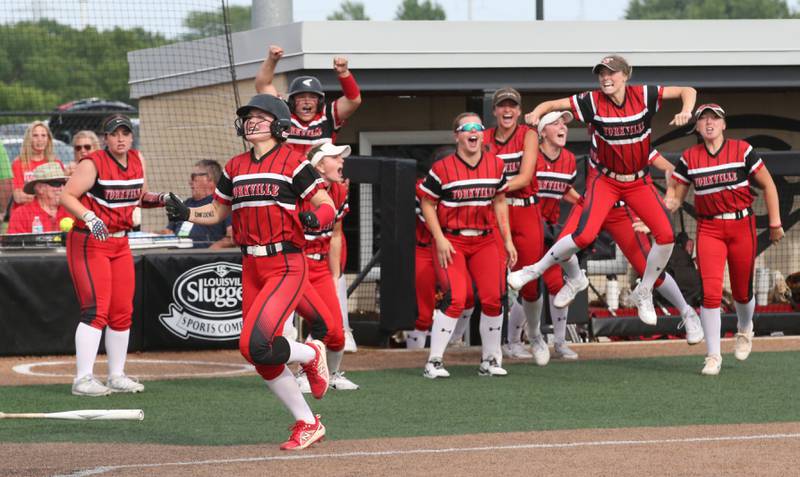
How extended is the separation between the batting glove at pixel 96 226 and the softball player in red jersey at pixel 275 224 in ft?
5.25

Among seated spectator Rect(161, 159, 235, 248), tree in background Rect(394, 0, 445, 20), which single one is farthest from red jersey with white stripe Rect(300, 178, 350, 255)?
tree in background Rect(394, 0, 445, 20)

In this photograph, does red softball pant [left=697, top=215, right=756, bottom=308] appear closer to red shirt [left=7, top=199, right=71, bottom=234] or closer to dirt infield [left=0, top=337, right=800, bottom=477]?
dirt infield [left=0, top=337, right=800, bottom=477]

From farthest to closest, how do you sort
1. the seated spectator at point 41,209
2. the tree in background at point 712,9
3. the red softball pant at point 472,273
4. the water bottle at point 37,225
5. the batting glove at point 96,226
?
the tree in background at point 712,9 → the water bottle at point 37,225 → the seated spectator at point 41,209 → the red softball pant at point 472,273 → the batting glove at point 96,226

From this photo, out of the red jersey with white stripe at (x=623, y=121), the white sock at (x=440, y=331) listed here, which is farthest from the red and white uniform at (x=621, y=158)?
the white sock at (x=440, y=331)

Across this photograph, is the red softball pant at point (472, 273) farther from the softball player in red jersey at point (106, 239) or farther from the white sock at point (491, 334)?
the softball player in red jersey at point (106, 239)

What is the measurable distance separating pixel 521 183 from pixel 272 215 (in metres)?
3.53

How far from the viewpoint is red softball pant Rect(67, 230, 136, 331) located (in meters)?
8.44

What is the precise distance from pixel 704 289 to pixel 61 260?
5310 mm

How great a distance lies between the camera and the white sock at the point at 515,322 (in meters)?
10.5

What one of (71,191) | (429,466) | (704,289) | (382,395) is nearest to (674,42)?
(704,289)

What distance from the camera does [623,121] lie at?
9086mm

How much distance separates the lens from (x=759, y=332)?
40.3 ft

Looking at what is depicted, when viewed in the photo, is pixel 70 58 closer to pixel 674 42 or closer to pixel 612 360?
pixel 674 42

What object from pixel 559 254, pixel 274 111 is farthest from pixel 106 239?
pixel 559 254
